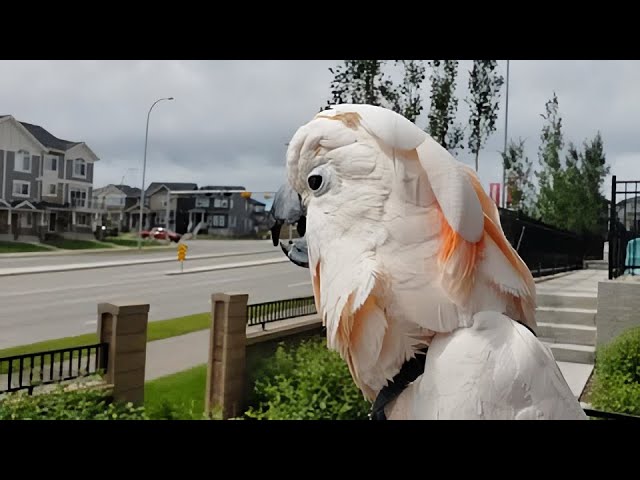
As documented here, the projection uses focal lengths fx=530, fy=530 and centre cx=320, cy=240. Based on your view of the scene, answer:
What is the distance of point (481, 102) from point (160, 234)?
1178mm

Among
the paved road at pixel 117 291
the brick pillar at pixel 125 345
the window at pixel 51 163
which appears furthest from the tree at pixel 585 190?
the window at pixel 51 163

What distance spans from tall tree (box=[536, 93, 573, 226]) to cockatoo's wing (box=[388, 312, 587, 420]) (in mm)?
1214

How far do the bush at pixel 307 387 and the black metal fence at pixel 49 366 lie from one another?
56 cm

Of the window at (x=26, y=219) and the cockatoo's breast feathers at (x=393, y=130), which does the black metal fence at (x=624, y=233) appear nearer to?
the cockatoo's breast feathers at (x=393, y=130)

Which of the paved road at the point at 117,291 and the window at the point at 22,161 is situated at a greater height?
the window at the point at 22,161

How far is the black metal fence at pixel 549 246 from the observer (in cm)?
197

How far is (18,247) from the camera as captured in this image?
163cm

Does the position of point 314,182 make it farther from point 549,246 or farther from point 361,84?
point 549,246
